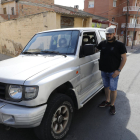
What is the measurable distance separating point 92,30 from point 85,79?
1.39 m

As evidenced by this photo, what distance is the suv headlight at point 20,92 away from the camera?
1915 millimetres

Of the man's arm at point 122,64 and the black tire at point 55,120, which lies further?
the man's arm at point 122,64

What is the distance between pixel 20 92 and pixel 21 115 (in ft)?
1.02

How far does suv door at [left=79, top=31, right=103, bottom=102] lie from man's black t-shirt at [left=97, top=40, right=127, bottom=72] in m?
0.29

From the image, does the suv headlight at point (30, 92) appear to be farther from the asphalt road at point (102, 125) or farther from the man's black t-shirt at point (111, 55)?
the man's black t-shirt at point (111, 55)

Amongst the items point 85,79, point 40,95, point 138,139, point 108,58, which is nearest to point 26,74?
point 40,95

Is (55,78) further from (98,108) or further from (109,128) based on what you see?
(98,108)

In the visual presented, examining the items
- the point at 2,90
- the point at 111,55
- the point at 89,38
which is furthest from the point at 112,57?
the point at 2,90

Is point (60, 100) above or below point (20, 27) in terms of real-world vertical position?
below

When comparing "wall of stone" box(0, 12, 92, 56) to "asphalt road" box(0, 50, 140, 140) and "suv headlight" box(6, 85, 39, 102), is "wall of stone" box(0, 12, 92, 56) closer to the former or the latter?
"asphalt road" box(0, 50, 140, 140)

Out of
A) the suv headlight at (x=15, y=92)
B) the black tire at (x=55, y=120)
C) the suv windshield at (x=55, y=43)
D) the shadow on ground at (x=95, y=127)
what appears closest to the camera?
the suv headlight at (x=15, y=92)

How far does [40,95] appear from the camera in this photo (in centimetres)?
194

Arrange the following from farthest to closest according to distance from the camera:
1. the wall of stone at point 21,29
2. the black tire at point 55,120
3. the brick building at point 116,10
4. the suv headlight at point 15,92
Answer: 1. the brick building at point 116,10
2. the wall of stone at point 21,29
3. the black tire at point 55,120
4. the suv headlight at point 15,92

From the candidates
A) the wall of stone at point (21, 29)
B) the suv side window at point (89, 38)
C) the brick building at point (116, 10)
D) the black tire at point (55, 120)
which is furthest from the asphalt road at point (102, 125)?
the brick building at point (116, 10)
